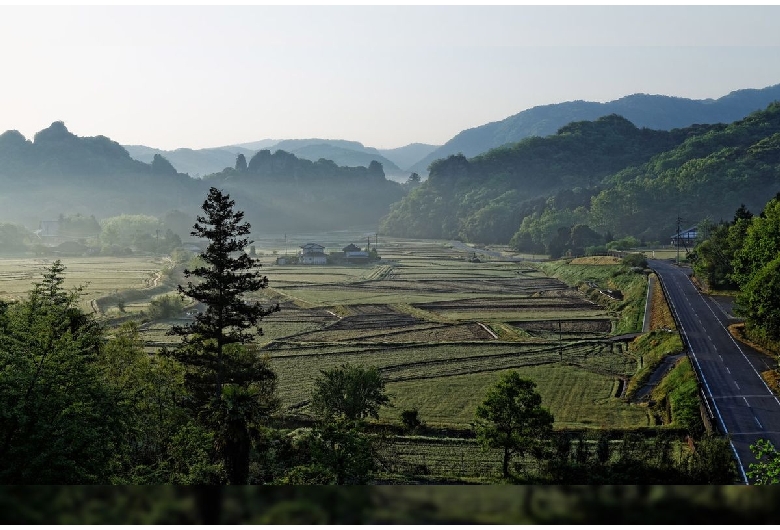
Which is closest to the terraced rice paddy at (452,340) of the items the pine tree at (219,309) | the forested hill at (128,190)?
the pine tree at (219,309)

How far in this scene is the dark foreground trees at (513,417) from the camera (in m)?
17.6

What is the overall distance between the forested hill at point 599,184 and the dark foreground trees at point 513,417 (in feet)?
246

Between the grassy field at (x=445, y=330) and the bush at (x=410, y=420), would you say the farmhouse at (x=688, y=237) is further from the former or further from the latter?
the bush at (x=410, y=420)

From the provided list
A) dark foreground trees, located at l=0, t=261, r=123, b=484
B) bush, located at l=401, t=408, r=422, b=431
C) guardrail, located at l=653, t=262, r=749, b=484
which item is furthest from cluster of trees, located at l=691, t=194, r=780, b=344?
dark foreground trees, located at l=0, t=261, r=123, b=484

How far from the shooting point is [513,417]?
18000mm

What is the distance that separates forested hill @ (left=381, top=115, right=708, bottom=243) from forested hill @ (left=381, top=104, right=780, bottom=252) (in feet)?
0.74

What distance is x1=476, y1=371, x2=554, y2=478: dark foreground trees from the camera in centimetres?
1759

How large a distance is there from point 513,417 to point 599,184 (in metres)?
130

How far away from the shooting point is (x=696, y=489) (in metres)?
1.77

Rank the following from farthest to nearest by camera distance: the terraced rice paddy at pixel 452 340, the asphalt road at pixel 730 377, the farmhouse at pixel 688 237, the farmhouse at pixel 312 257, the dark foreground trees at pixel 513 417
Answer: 1. the farmhouse at pixel 312 257
2. the farmhouse at pixel 688 237
3. the terraced rice paddy at pixel 452 340
4. the asphalt road at pixel 730 377
5. the dark foreground trees at pixel 513 417

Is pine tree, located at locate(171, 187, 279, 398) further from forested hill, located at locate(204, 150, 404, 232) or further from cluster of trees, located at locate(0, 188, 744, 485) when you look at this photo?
forested hill, located at locate(204, 150, 404, 232)

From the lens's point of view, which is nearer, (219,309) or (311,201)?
(219,309)

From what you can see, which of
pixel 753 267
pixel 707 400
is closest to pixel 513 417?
pixel 707 400

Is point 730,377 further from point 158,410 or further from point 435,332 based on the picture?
point 435,332
